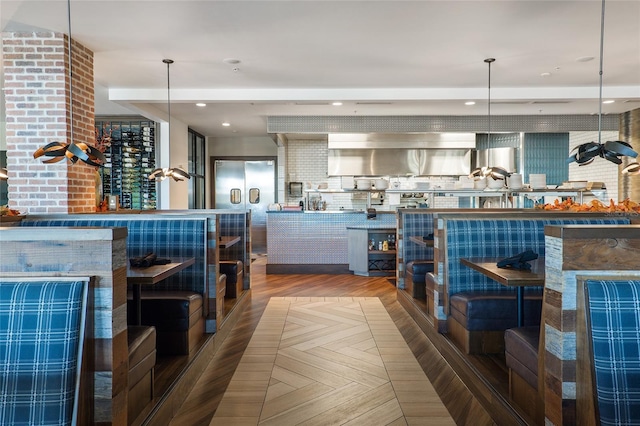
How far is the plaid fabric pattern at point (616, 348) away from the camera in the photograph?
1.34 metres

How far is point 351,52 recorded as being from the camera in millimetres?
5328

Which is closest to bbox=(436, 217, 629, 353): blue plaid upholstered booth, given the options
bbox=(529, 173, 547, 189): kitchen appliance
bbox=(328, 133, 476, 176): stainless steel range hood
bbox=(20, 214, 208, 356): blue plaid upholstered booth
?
bbox=(20, 214, 208, 356): blue plaid upholstered booth

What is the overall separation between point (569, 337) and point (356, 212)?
19.9ft

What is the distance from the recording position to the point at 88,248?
4.97ft

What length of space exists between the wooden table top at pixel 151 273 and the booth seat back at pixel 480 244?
1.95m

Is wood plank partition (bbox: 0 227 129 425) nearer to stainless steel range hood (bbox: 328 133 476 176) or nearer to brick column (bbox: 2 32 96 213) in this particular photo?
brick column (bbox: 2 32 96 213)

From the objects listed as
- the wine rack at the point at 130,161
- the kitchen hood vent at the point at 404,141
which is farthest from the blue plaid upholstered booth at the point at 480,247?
the wine rack at the point at 130,161

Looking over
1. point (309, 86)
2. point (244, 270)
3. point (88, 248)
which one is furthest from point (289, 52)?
point (88, 248)

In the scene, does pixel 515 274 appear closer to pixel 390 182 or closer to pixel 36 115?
pixel 36 115

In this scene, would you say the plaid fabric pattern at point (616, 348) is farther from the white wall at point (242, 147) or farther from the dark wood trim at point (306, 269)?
the white wall at point (242, 147)

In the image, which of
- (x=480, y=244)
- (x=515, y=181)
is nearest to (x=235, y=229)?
(x=480, y=244)

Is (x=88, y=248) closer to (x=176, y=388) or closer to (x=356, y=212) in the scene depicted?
(x=176, y=388)

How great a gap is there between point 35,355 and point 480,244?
9.50 ft

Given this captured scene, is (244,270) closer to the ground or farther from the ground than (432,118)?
closer to the ground
